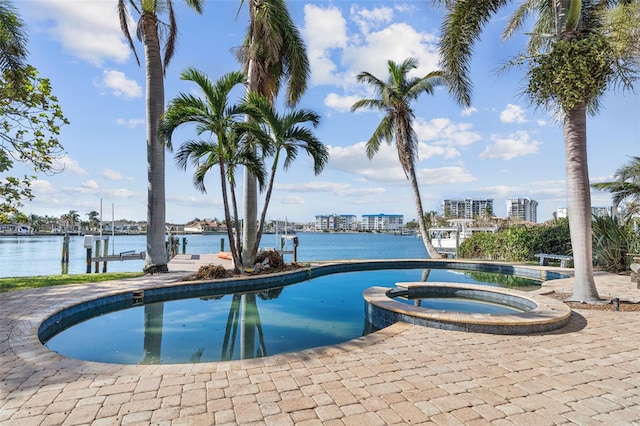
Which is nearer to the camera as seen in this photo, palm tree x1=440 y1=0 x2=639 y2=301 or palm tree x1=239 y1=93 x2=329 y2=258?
palm tree x1=440 y1=0 x2=639 y2=301

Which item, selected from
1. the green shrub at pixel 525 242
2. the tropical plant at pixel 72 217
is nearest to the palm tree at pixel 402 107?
the green shrub at pixel 525 242

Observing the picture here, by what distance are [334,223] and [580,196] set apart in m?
124

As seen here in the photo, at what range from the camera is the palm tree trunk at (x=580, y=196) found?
6172 millimetres

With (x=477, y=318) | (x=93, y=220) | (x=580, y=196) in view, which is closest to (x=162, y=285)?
(x=477, y=318)

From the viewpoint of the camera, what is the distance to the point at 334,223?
130125mm

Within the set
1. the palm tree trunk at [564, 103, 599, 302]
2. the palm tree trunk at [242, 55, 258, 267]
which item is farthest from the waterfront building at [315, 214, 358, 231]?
the palm tree trunk at [564, 103, 599, 302]

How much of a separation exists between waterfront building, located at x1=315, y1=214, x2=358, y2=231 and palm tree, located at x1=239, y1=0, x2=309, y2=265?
116m

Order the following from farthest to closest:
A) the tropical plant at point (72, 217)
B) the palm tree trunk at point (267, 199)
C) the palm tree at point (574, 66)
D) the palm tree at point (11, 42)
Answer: the tropical plant at point (72, 217) < the palm tree trunk at point (267, 199) < the palm tree at point (11, 42) < the palm tree at point (574, 66)

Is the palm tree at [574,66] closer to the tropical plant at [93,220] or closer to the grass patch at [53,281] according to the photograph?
the grass patch at [53,281]

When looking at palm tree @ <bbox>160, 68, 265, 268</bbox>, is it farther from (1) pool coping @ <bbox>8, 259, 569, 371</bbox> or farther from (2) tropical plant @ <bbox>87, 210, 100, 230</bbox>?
(2) tropical plant @ <bbox>87, 210, 100, 230</bbox>

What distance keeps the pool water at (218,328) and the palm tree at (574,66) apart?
436cm

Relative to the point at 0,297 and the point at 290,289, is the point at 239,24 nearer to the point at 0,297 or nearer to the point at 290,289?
the point at 290,289

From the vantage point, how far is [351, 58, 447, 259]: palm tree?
15.3 metres

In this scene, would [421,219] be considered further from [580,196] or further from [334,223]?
[334,223]
